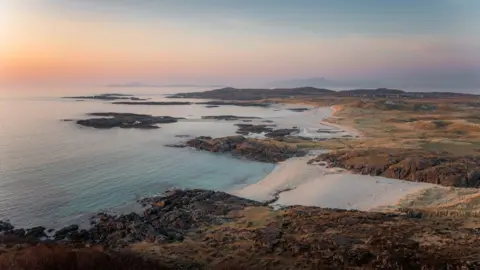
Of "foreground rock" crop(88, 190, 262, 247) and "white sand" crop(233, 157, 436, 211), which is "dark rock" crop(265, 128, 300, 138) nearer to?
"white sand" crop(233, 157, 436, 211)

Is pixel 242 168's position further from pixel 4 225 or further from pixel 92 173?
pixel 4 225

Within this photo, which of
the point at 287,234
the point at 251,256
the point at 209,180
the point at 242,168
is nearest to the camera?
the point at 251,256

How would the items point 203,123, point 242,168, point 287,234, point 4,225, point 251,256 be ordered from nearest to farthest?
1. point 251,256
2. point 287,234
3. point 4,225
4. point 242,168
5. point 203,123

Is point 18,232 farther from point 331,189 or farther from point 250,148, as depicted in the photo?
point 250,148

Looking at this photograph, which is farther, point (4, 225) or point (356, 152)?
point (356, 152)

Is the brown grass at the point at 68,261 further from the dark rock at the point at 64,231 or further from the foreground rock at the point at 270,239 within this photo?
the dark rock at the point at 64,231

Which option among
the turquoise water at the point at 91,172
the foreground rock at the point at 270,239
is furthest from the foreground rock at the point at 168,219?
the turquoise water at the point at 91,172

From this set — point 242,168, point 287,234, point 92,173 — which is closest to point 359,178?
point 242,168

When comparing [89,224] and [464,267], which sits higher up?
[464,267]
